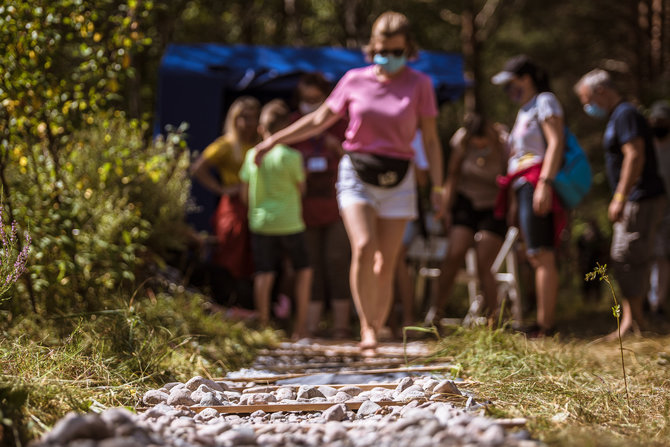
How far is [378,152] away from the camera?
5.12 m

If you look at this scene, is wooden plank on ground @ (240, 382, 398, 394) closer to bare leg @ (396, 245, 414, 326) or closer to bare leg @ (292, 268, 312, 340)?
bare leg @ (292, 268, 312, 340)

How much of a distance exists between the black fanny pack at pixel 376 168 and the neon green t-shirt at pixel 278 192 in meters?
1.54

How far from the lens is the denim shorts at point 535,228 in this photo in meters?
5.91

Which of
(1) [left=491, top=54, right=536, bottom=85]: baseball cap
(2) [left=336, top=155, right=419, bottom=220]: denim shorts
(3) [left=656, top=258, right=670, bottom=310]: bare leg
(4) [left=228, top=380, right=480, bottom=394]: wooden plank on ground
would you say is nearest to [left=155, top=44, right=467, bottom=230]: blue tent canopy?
(3) [left=656, top=258, right=670, bottom=310]: bare leg

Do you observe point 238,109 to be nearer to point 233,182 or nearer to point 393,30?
point 233,182

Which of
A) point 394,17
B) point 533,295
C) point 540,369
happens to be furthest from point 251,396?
point 533,295

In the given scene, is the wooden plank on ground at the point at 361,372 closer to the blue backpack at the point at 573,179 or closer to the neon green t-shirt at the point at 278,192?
the blue backpack at the point at 573,179

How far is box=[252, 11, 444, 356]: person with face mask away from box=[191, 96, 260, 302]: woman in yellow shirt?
211 cm

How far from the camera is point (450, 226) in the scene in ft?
24.0

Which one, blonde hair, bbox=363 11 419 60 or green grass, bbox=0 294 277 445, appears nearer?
green grass, bbox=0 294 277 445

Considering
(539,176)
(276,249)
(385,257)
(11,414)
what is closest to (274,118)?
(276,249)

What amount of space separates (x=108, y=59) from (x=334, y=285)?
248cm

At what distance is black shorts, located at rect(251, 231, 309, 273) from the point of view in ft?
21.8

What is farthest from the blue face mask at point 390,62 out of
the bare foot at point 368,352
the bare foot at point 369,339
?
the bare foot at point 368,352
